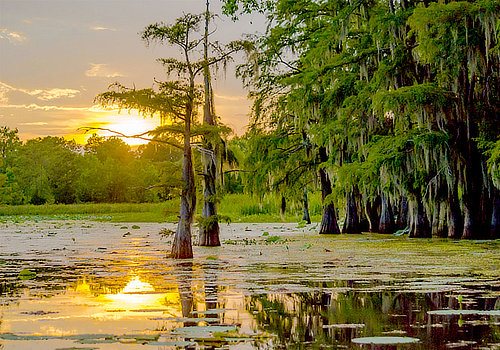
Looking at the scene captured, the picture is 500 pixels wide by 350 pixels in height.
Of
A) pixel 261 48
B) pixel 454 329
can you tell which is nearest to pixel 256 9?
pixel 261 48

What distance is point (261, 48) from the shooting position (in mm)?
24906

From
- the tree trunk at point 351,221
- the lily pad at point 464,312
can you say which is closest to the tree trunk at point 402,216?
the tree trunk at point 351,221

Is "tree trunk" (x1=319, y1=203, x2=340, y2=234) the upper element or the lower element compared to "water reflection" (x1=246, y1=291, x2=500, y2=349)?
upper

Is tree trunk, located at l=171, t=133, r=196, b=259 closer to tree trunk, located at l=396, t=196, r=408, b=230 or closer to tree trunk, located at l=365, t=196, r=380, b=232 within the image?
→ tree trunk, located at l=365, t=196, r=380, b=232

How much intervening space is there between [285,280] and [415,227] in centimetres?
1268

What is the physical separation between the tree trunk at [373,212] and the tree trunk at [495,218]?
6.84m

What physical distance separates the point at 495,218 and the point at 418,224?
293 centimetres

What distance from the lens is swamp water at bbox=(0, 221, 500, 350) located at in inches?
155

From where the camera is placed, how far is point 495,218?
55.2ft

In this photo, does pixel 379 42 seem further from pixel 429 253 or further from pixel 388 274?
pixel 388 274

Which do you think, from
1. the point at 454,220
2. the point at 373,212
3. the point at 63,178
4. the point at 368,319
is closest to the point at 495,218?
the point at 454,220

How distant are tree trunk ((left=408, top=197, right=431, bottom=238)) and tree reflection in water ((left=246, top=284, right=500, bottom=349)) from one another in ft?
44.4

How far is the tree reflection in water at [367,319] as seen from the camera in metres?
3.93

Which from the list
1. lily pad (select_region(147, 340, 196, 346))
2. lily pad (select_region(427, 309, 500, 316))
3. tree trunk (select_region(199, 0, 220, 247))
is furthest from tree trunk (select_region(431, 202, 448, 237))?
lily pad (select_region(147, 340, 196, 346))
